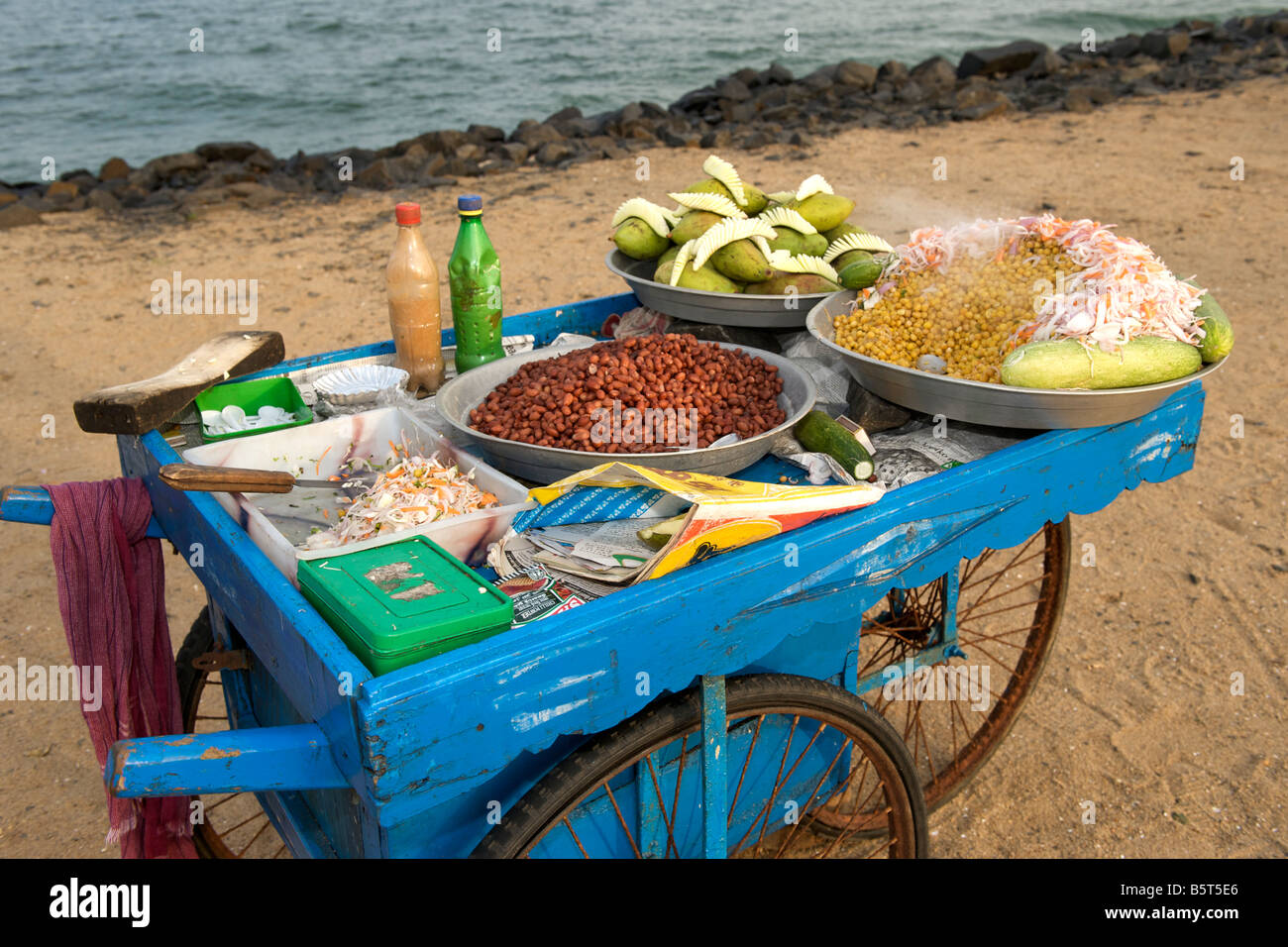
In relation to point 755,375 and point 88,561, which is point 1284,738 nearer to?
point 755,375

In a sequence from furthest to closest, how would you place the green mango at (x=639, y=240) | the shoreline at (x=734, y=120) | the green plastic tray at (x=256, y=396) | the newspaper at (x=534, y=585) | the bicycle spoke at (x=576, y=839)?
the shoreline at (x=734, y=120) < the green mango at (x=639, y=240) < the green plastic tray at (x=256, y=396) < the bicycle spoke at (x=576, y=839) < the newspaper at (x=534, y=585)

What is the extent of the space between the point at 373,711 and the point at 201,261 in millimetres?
7147

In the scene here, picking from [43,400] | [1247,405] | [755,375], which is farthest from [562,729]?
[43,400]

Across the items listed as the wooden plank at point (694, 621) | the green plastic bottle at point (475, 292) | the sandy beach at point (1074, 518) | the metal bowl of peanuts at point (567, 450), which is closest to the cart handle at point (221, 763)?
the wooden plank at point (694, 621)

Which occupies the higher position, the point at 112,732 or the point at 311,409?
the point at 311,409

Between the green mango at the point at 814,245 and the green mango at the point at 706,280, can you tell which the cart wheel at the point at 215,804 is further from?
the green mango at the point at 814,245

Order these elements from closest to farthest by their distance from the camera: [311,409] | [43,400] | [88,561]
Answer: [88,561]
[311,409]
[43,400]

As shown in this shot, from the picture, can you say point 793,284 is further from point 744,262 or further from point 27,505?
point 27,505

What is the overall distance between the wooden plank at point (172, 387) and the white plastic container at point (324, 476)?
0.50 feet

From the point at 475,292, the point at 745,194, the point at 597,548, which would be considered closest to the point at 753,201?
the point at 745,194

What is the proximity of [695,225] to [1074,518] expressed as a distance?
230cm

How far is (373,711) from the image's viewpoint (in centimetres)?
124

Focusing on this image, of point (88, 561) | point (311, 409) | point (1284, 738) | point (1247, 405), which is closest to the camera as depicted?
point (88, 561)

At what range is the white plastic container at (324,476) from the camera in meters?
1.62
